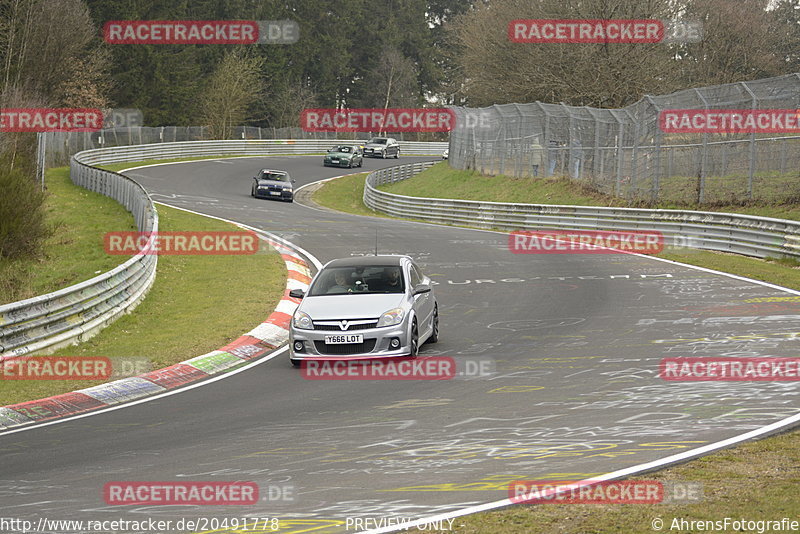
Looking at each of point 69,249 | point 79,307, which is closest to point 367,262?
point 79,307

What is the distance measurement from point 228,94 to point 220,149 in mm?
15280

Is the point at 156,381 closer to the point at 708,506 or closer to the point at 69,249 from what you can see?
the point at 708,506

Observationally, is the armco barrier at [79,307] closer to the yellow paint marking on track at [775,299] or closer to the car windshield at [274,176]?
the yellow paint marking on track at [775,299]

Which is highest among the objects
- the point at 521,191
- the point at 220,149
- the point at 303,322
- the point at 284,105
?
the point at 284,105

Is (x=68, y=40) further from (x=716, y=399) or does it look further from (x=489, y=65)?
(x=716, y=399)

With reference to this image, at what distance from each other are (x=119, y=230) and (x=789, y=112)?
18.7 meters

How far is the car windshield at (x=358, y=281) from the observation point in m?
14.2

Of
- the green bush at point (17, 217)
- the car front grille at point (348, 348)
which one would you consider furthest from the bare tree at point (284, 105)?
the car front grille at point (348, 348)

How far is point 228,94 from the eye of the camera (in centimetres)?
8569

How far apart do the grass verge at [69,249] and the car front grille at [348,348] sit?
362 inches

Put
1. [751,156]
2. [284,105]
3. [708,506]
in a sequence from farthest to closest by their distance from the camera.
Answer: [284,105] < [751,156] < [708,506]

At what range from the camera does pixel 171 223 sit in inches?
1217

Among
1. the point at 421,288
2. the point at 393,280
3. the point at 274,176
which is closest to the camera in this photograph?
the point at 421,288

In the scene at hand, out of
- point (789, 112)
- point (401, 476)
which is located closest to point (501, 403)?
point (401, 476)
